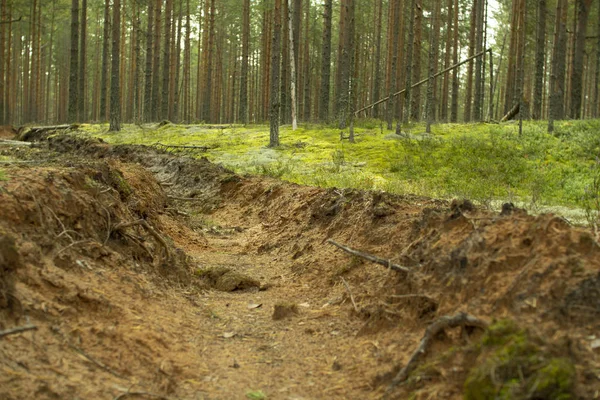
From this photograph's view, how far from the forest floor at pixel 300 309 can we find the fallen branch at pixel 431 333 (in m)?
0.02

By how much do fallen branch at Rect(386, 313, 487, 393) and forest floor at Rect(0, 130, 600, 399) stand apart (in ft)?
0.05

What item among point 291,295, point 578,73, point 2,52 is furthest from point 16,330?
point 2,52

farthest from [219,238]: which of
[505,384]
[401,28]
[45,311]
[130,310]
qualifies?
[401,28]

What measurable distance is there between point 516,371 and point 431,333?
895mm

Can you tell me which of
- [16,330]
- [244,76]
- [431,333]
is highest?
[244,76]

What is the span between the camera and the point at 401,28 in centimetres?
2311

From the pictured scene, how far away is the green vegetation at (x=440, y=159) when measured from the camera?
12017 millimetres

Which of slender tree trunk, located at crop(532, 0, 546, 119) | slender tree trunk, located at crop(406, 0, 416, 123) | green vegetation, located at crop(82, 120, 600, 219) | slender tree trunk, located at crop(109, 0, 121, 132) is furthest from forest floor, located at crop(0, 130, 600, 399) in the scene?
slender tree trunk, located at crop(109, 0, 121, 132)

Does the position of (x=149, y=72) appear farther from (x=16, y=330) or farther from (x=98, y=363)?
(x=16, y=330)

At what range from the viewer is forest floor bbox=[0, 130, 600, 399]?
3.25m

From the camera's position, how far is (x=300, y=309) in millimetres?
5930

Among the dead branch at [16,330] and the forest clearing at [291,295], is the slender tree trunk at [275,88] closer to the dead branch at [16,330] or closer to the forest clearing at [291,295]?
the forest clearing at [291,295]

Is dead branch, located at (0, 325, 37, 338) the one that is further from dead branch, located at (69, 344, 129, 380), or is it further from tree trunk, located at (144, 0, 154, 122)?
tree trunk, located at (144, 0, 154, 122)

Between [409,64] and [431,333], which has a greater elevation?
[409,64]
